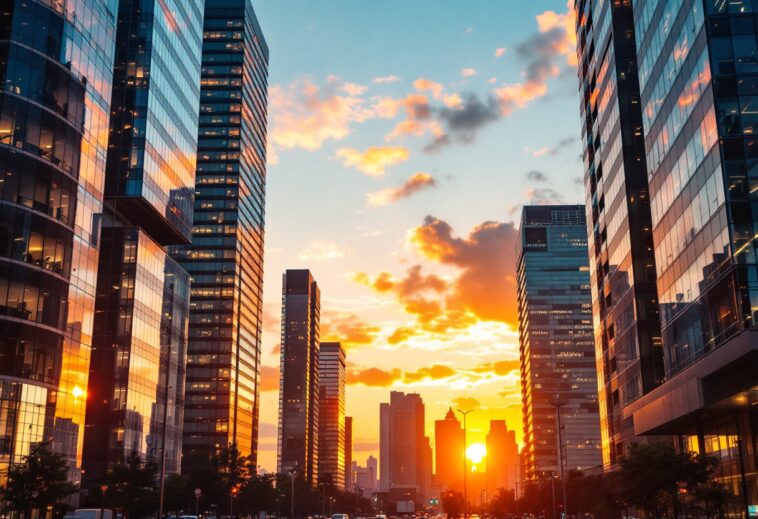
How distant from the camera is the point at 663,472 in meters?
55.4

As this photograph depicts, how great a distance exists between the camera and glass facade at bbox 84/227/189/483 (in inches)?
3974

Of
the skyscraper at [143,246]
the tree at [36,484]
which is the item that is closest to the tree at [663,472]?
the tree at [36,484]

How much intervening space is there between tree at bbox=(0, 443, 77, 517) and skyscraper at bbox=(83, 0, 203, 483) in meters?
37.3

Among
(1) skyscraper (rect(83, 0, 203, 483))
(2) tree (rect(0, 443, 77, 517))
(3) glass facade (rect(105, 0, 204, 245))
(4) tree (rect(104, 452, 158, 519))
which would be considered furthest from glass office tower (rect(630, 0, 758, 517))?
(3) glass facade (rect(105, 0, 204, 245))

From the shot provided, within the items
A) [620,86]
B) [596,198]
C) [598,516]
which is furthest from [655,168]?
Answer: [596,198]

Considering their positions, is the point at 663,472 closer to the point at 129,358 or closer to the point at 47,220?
the point at 47,220

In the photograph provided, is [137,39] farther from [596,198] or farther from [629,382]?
[629,382]

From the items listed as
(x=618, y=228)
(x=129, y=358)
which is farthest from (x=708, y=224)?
(x=129, y=358)

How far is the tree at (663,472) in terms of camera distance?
5550 cm

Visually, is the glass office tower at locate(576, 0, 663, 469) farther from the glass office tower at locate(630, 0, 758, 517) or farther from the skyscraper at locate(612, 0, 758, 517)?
the glass office tower at locate(630, 0, 758, 517)

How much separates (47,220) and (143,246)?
37118mm

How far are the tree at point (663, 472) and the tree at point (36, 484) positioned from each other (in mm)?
41408

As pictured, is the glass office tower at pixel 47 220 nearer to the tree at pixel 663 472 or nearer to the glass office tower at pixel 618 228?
the tree at pixel 663 472

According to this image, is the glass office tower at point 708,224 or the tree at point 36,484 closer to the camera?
the glass office tower at point 708,224
